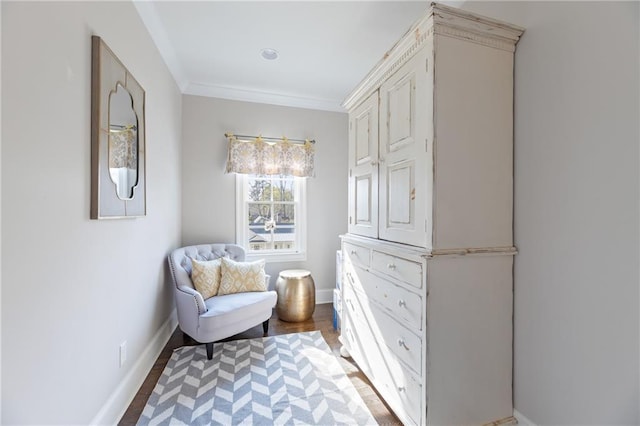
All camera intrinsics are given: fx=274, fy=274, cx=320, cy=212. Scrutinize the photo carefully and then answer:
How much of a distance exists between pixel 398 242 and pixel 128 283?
175cm

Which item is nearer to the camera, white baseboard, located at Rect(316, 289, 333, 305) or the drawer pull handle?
the drawer pull handle

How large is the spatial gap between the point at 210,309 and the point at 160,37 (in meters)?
2.26

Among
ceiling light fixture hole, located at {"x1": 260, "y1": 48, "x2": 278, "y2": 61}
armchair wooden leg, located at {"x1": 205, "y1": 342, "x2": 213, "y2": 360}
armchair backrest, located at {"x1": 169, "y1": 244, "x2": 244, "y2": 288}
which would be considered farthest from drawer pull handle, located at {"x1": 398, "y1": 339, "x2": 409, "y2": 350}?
ceiling light fixture hole, located at {"x1": 260, "y1": 48, "x2": 278, "y2": 61}

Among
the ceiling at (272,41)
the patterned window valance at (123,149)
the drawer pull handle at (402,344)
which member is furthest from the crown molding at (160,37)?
the drawer pull handle at (402,344)

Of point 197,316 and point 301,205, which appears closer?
point 197,316

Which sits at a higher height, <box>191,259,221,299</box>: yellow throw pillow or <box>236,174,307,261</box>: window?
<box>236,174,307,261</box>: window

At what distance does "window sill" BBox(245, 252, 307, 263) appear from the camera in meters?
3.41

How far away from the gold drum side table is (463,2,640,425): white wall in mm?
1953

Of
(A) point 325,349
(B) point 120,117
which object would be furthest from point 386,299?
(B) point 120,117

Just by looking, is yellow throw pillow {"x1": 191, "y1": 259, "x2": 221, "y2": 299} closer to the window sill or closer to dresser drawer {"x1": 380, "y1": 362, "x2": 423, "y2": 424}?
the window sill

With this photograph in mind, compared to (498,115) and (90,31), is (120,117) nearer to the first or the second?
(90,31)

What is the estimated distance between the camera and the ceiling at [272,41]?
77.2 inches

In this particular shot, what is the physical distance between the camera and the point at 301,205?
3617 mm

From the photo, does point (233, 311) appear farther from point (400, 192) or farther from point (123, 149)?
point (400, 192)
